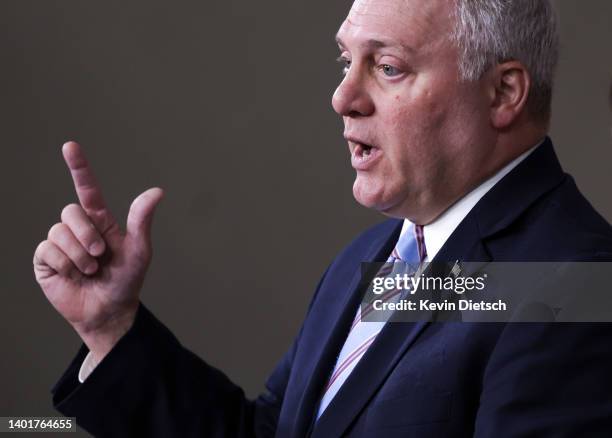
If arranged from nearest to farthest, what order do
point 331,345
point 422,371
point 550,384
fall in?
point 550,384
point 422,371
point 331,345

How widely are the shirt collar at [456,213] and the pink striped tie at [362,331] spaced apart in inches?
1.1

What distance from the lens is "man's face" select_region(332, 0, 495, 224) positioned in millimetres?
1609

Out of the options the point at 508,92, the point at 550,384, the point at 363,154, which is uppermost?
the point at 508,92

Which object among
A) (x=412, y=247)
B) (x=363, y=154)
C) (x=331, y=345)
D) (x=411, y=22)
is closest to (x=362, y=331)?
(x=331, y=345)

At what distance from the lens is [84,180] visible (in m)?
1.71

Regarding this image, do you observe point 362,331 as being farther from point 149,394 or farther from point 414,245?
point 149,394

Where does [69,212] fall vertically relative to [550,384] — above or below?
above

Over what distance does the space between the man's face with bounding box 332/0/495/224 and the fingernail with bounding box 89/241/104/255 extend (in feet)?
1.35

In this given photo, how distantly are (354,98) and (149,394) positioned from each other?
0.62m

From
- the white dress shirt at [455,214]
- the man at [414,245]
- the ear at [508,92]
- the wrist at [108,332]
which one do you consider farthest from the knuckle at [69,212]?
the ear at [508,92]

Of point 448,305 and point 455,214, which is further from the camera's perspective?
point 455,214

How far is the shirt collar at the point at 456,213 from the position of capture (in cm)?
167

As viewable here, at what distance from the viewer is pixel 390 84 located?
5.37 feet

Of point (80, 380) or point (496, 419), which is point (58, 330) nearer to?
point (80, 380)
